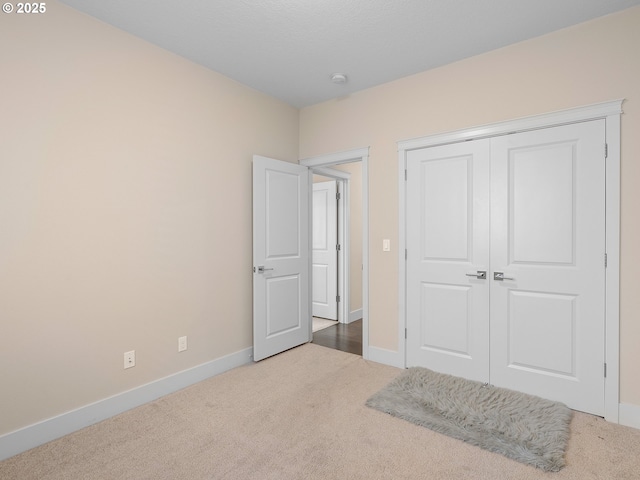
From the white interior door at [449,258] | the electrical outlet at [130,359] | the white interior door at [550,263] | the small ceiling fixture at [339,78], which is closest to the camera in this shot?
the white interior door at [550,263]

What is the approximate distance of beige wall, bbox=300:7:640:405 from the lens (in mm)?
2205

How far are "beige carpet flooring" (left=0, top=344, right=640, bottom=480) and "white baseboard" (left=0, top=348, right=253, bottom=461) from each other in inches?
2.0

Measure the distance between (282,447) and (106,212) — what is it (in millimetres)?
1945

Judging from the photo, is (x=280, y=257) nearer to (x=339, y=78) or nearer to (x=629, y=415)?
(x=339, y=78)

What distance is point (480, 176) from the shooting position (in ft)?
9.09

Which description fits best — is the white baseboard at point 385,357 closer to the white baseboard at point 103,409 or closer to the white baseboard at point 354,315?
the white baseboard at point 103,409

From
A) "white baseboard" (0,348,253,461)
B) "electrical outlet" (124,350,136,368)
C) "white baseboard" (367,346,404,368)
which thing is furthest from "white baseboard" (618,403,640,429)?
"electrical outlet" (124,350,136,368)

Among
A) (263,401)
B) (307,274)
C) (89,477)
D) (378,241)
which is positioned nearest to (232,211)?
(307,274)

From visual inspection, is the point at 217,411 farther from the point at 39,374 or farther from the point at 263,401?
the point at 39,374

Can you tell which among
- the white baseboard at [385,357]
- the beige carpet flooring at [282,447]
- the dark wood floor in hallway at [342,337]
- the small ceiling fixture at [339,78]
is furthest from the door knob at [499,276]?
the small ceiling fixture at [339,78]

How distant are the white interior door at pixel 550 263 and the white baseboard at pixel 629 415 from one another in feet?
Result: 0.35

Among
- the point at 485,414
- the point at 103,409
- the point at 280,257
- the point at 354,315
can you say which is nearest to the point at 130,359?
the point at 103,409

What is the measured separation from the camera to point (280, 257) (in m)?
3.56

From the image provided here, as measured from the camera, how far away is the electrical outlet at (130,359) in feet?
8.05
